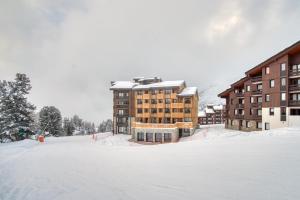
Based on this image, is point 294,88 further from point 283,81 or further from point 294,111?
point 294,111

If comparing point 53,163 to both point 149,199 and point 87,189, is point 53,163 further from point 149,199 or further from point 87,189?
point 149,199

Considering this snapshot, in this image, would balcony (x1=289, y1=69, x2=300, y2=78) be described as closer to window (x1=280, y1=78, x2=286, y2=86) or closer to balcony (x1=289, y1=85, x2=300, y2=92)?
window (x1=280, y1=78, x2=286, y2=86)

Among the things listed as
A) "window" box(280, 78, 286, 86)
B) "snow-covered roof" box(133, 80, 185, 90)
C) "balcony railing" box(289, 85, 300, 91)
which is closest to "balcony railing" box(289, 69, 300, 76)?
"window" box(280, 78, 286, 86)

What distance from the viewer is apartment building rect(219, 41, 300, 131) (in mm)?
27241

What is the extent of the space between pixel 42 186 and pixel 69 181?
0.95 m

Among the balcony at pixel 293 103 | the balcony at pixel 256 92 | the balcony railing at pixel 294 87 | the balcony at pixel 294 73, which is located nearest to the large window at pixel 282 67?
the balcony at pixel 294 73

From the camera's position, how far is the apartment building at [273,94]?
1072 inches

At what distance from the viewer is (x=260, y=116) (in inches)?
1308

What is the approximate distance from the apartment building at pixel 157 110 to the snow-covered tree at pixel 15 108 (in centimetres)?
2074

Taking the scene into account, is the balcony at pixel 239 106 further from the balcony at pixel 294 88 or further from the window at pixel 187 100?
the window at pixel 187 100

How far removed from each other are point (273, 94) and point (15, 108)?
5068 centimetres

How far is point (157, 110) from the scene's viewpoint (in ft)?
143

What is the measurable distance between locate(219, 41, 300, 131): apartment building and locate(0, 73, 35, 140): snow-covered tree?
157 ft

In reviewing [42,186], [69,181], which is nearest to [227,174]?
[69,181]
